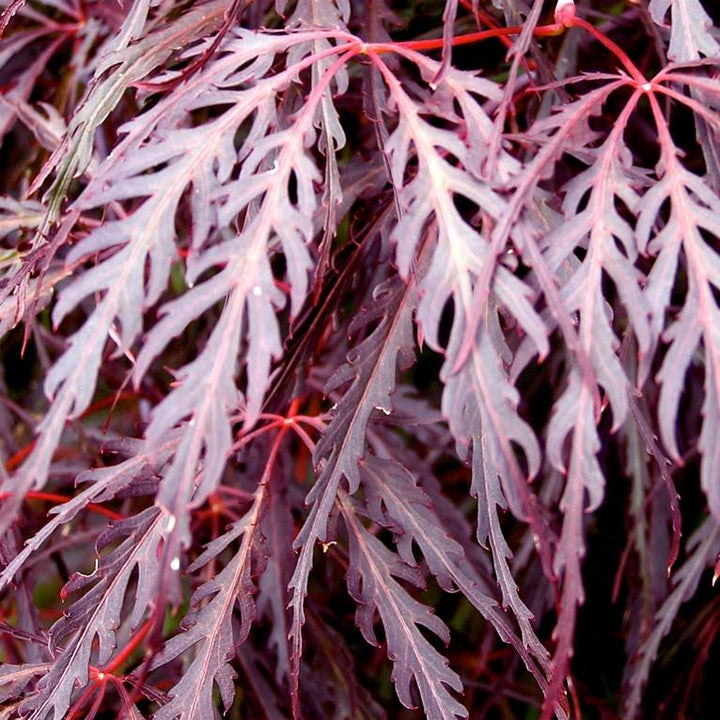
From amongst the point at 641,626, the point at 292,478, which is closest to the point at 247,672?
the point at 292,478

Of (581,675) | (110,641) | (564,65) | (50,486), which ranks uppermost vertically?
(564,65)

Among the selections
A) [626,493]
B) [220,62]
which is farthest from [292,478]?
[220,62]

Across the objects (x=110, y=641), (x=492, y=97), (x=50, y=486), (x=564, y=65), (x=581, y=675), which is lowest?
(x=581, y=675)

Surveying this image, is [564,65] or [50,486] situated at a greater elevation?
[564,65]

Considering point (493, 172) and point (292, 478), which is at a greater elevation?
point (493, 172)

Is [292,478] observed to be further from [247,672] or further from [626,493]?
[626,493]

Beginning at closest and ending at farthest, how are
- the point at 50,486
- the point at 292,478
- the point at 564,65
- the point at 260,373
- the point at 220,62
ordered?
the point at 260,373 → the point at 220,62 → the point at 564,65 → the point at 292,478 → the point at 50,486

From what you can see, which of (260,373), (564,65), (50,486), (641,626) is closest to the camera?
(260,373)

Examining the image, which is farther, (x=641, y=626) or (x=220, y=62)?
(x=641, y=626)

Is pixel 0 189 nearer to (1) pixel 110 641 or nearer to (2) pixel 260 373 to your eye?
(1) pixel 110 641
